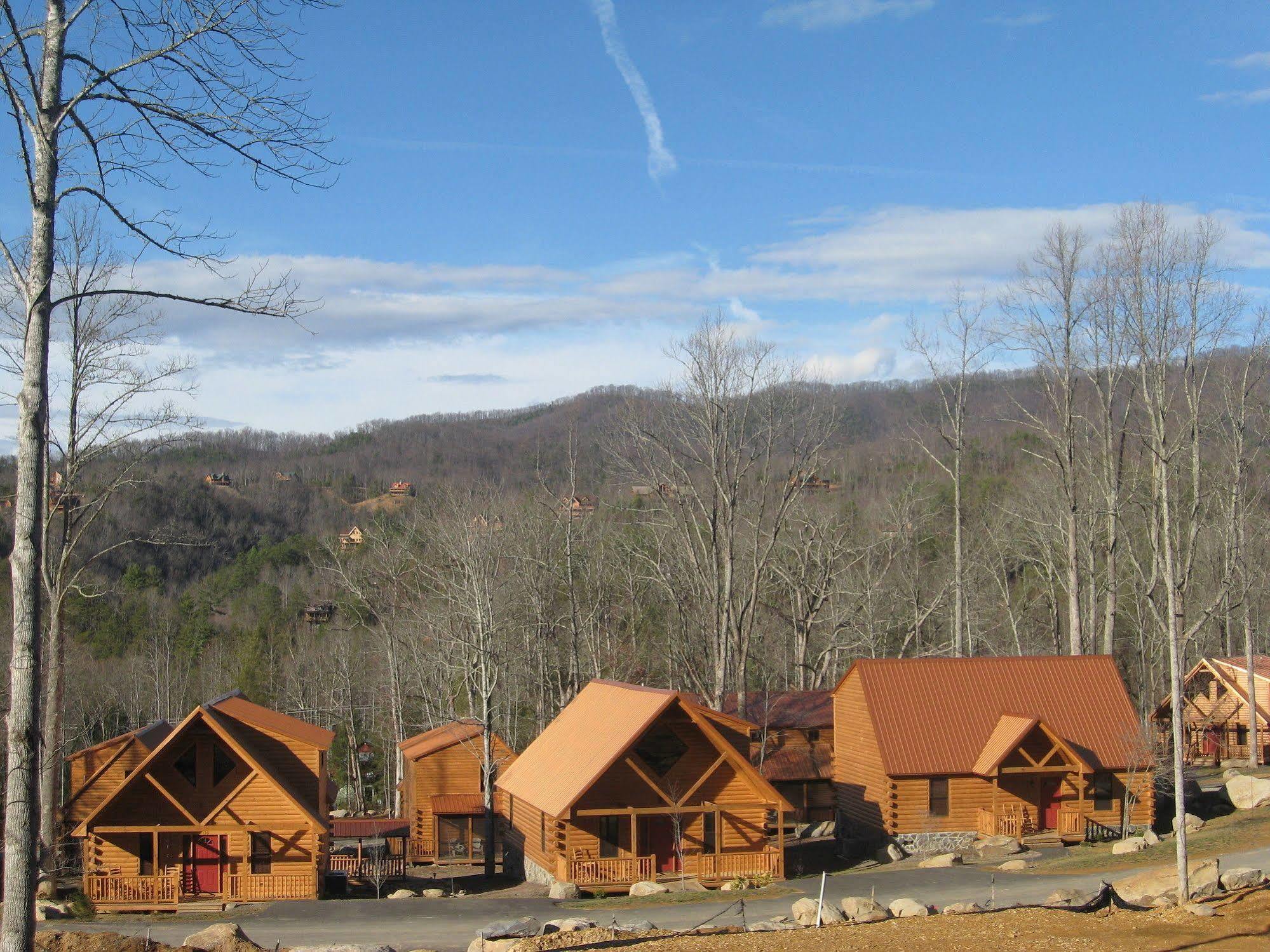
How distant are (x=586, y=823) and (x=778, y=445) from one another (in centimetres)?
1867

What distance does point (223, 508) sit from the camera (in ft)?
317

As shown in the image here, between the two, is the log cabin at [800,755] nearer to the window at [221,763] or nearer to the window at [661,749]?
the window at [661,749]

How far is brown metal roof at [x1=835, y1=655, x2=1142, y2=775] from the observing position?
30344mm

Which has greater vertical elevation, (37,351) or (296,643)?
(37,351)

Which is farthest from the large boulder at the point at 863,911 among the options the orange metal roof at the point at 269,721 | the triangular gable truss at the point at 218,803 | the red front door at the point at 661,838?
the orange metal roof at the point at 269,721

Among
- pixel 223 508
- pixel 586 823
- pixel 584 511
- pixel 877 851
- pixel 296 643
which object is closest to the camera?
pixel 586 823

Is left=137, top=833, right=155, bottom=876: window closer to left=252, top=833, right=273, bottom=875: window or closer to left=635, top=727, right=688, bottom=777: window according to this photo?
left=252, top=833, right=273, bottom=875: window

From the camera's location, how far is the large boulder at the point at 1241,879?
18.7 meters

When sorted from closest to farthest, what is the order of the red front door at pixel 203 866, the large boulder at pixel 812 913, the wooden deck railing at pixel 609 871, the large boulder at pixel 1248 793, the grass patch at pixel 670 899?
1. the large boulder at pixel 812 913
2. the grass patch at pixel 670 899
3. the wooden deck railing at pixel 609 871
4. the red front door at pixel 203 866
5. the large boulder at pixel 1248 793

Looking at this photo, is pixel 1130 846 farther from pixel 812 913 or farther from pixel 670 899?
pixel 812 913

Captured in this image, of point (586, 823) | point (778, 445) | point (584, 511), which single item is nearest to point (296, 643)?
point (584, 511)

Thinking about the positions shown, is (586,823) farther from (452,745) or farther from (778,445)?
(778,445)

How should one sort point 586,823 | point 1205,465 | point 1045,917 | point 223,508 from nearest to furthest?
point 1045,917 < point 586,823 < point 1205,465 < point 223,508

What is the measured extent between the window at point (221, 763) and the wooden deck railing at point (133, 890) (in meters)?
2.77
